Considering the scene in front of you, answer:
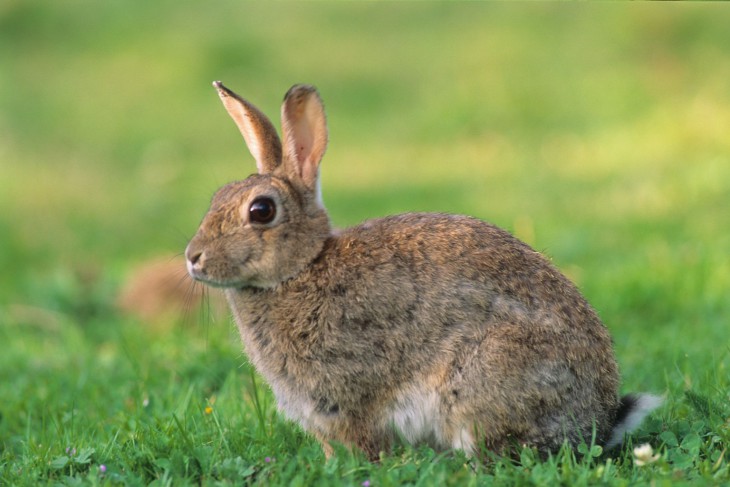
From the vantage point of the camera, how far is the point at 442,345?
3.99 m

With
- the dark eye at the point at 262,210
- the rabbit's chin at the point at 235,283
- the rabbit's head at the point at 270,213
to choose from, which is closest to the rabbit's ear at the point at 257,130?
the rabbit's head at the point at 270,213

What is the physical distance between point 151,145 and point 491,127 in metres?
4.99

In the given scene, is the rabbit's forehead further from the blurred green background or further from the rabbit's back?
the blurred green background

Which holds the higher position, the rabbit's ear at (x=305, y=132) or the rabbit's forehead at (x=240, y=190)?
the rabbit's ear at (x=305, y=132)

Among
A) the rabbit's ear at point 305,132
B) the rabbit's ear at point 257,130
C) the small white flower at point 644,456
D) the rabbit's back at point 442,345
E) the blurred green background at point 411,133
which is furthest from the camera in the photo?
the blurred green background at point 411,133

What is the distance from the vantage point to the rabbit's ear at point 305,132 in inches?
171

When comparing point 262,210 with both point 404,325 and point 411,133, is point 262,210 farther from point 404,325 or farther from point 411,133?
point 411,133

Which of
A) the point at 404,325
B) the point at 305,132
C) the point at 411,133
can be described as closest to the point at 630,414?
the point at 404,325

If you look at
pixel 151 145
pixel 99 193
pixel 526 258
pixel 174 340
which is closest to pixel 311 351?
pixel 526 258

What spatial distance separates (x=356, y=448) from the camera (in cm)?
403

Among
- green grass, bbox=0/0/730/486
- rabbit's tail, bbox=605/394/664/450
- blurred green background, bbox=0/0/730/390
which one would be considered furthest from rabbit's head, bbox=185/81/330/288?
blurred green background, bbox=0/0/730/390

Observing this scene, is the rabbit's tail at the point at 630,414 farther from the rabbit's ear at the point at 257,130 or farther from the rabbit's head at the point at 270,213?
the rabbit's ear at the point at 257,130

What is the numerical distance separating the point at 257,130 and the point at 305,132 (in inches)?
9.0

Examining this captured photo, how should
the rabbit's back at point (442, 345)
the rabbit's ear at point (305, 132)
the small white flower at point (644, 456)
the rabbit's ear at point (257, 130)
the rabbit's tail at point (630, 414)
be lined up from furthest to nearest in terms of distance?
the rabbit's ear at point (257, 130) → the rabbit's ear at point (305, 132) → the rabbit's tail at point (630, 414) → the rabbit's back at point (442, 345) → the small white flower at point (644, 456)
